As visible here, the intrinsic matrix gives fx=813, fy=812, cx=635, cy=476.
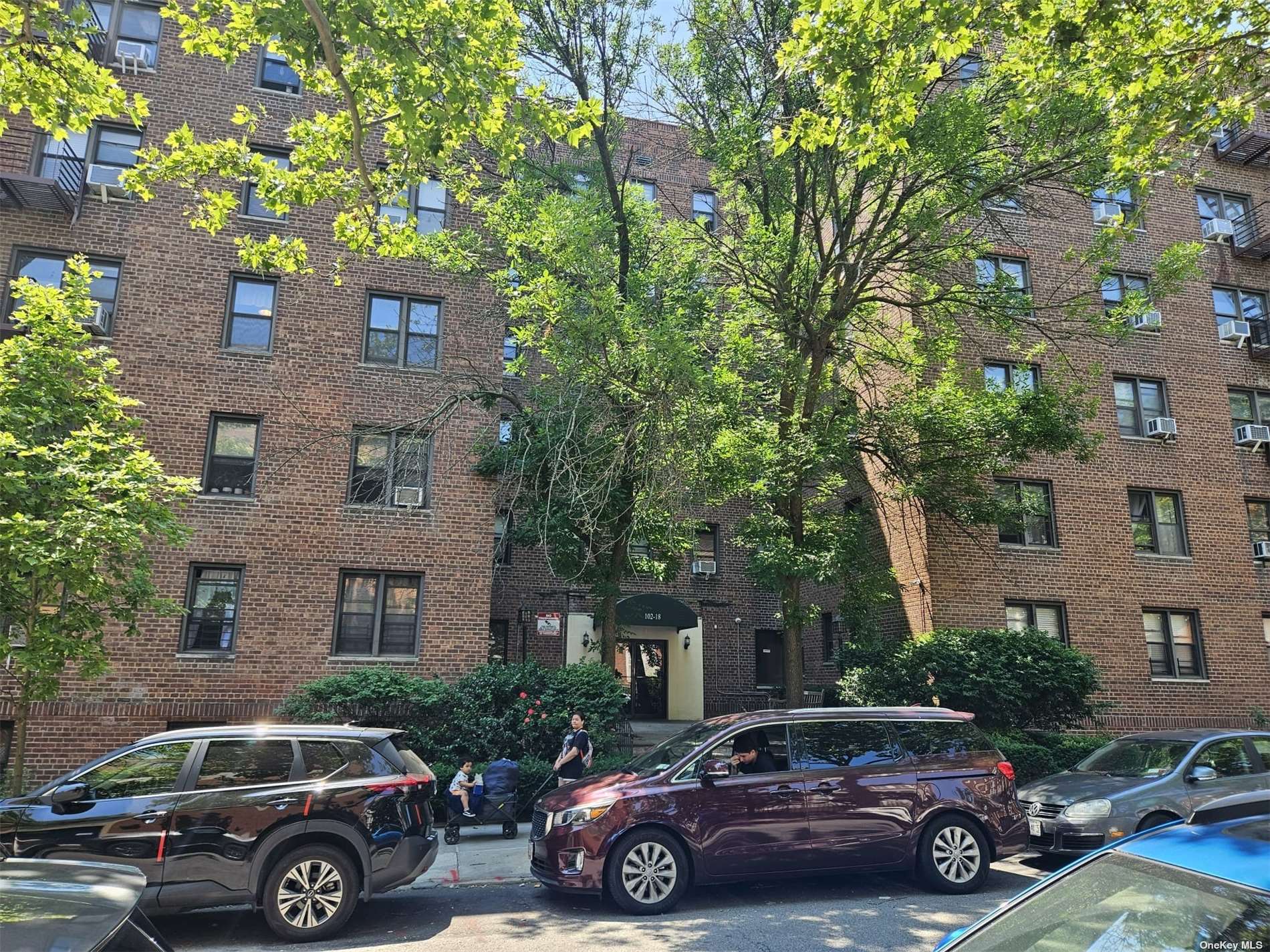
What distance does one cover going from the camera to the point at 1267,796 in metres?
3.55

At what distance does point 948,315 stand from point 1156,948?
14.4 meters

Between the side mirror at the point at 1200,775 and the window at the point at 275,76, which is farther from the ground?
the window at the point at 275,76

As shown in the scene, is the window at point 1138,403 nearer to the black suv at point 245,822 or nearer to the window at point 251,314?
the black suv at point 245,822

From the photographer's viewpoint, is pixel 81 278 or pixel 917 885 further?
pixel 81 278

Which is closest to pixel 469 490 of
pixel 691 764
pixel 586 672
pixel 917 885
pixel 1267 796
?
pixel 586 672

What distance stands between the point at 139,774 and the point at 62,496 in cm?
336

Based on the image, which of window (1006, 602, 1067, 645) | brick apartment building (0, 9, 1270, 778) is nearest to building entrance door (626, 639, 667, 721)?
brick apartment building (0, 9, 1270, 778)

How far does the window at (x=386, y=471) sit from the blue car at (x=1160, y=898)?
1319 cm

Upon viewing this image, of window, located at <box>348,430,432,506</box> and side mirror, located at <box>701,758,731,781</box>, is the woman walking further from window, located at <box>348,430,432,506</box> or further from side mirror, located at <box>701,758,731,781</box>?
window, located at <box>348,430,432,506</box>

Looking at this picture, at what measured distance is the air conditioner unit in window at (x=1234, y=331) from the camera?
20250 millimetres

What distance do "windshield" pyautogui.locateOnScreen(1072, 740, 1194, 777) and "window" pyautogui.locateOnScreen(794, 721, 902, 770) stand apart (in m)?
3.59

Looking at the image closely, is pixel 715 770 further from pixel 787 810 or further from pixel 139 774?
pixel 139 774

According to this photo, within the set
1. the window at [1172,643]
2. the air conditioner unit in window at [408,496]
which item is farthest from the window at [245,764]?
the window at [1172,643]

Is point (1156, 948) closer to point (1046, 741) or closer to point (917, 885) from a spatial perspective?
point (917, 885)
